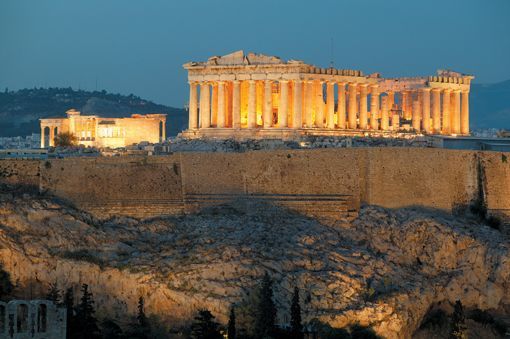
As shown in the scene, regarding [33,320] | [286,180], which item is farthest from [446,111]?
[33,320]

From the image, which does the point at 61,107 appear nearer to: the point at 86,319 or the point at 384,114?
the point at 384,114

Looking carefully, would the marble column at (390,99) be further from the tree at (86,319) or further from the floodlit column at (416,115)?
the tree at (86,319)

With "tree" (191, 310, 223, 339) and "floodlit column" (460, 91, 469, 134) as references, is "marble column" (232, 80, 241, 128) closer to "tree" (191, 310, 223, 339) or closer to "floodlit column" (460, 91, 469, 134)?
"floodlit column" (460, 91, 469, 134)

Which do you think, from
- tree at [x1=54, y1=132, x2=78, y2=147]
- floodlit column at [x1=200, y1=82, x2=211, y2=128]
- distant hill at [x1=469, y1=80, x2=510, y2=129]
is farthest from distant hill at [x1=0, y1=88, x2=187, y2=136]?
distant hill at [x1=469, y1=80, x2=510, y2=129]

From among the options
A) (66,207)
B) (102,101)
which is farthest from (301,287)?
(102,101)

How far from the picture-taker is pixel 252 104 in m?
77.9

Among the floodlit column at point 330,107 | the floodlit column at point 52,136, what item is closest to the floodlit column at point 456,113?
the floodlit column at point 330,107

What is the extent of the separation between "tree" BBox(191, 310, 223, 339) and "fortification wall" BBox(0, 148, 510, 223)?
34.5 ft

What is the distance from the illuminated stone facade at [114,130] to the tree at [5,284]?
25.8m

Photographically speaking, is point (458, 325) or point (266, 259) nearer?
point (458, 325)

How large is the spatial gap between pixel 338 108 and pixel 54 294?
90.3ft

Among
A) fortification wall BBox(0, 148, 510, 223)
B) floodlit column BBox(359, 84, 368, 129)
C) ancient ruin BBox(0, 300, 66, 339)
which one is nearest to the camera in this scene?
ancient ruin BBox(0, 300, 66, 339)

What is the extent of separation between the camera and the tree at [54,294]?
5552 cm

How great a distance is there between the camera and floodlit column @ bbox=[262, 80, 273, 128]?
77.4m
